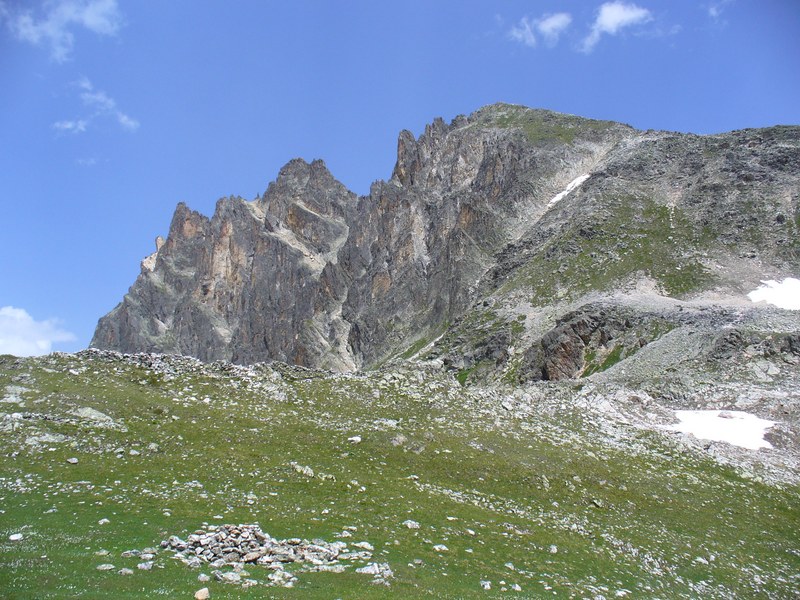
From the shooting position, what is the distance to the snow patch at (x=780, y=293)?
83.3m

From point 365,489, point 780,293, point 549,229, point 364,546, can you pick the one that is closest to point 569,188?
point 549,229

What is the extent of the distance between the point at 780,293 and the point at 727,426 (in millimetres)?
56240

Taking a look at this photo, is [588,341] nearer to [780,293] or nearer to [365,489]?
[780,293]

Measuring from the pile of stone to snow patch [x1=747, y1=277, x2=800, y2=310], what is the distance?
83459 mm

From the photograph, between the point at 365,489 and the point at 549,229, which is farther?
the point at 549,229

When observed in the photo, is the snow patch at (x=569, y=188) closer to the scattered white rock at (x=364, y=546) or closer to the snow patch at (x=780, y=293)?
the snow patch at (x=780, y=293)

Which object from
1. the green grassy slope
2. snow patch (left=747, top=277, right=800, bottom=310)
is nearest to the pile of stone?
the green grassy slope

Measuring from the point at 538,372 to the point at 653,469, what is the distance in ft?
168

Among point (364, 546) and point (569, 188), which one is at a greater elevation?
point (569, 188)

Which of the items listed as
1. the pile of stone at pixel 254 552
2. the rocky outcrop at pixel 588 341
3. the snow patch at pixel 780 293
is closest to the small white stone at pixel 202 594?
the pile of stone at pixel 254 552

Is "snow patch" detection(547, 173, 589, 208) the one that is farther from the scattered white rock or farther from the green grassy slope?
the scattered white rock

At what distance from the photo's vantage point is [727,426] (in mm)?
41844

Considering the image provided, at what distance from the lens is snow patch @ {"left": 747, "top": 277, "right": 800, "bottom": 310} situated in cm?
8331

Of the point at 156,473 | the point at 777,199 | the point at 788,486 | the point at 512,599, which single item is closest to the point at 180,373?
the point at 156,473
